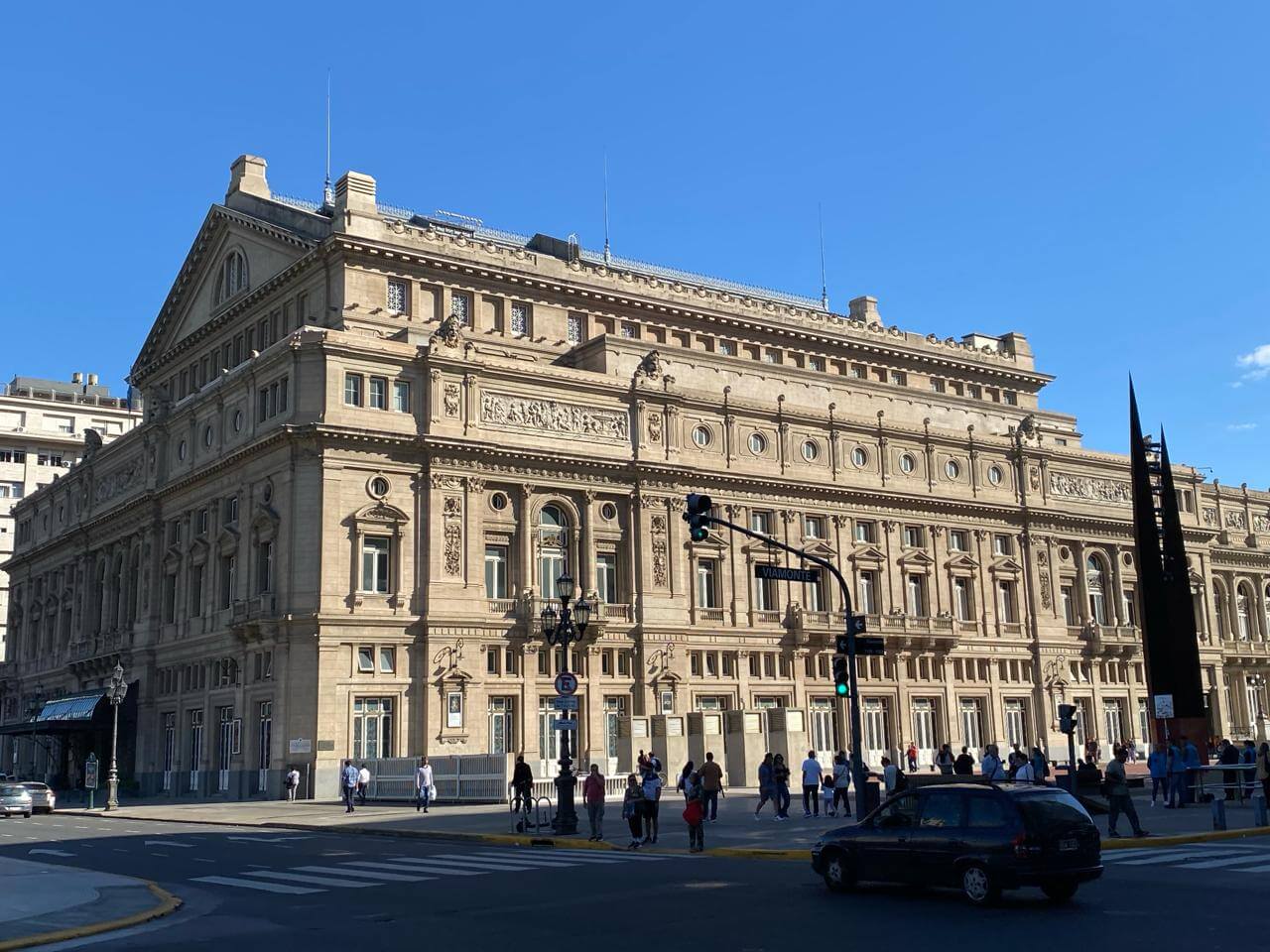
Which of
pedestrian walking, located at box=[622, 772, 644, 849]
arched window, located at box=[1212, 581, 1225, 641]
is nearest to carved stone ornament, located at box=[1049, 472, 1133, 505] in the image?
arched window, located at box=[1212, 581, 1225, 641]

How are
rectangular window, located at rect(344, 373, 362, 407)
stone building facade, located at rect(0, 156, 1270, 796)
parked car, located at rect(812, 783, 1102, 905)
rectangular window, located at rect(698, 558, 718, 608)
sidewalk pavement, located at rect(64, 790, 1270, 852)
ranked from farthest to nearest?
rectangular window, located at rect(698, 558, 718, 608), rectangular window, located at rect(344, 373, 362, 407), stone building facade, located at rect(0, 156, 1270, 796), sidewalk pavement, located at rect(64, 790, 1270, 852), parked car, located at rect(812, 783, 1102, 905)

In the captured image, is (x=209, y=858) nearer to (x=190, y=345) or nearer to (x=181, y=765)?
(x=181, y=765)

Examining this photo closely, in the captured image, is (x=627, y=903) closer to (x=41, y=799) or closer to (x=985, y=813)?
(x=985, y=813)

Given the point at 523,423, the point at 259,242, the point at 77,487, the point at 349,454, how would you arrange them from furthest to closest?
1. the point at 77,487
2. the point at 259,242
3. the point at 523,423
4. the point at 349,454

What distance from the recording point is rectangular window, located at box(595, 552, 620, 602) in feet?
199

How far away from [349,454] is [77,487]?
35.0 metres

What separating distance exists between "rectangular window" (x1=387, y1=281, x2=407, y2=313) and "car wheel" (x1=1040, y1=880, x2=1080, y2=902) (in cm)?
4979

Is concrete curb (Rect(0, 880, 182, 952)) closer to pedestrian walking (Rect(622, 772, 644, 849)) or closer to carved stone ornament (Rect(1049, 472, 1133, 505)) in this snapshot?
pedestrian walking (Rect(622, 772, 644, 849))

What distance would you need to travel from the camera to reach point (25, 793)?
4934 centimetres

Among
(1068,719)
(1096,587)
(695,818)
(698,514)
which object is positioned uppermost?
(1096,587)

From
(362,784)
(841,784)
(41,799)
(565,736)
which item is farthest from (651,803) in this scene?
(41,799)

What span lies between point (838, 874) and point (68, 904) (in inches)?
443

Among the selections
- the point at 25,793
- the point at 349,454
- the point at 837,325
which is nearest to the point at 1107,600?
the point at 837,325

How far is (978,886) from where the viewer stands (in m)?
17.3
